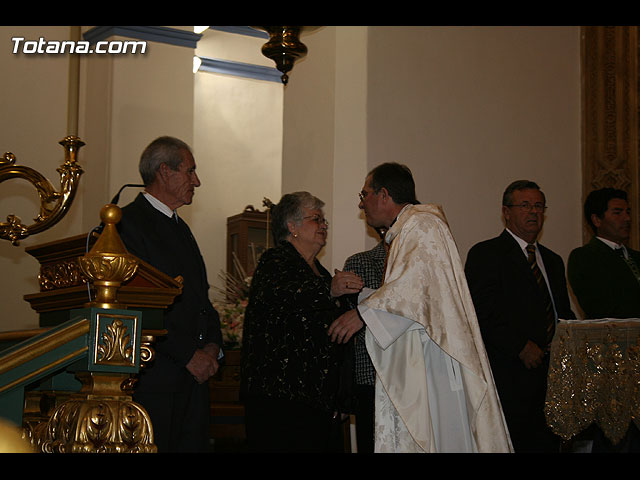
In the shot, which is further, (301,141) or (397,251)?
(301,141)

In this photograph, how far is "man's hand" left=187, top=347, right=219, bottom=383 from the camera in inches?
140

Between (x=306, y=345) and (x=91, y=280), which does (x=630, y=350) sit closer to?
(x=306, y=345)

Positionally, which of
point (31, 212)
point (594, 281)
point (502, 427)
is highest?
point (31, 212)

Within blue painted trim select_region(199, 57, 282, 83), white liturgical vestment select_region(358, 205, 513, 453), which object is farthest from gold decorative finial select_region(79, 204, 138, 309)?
blue painted trim select_region(199, 57, 282, 83)

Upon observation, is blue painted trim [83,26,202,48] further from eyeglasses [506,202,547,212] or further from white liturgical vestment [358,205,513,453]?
white liturgical vestment [358,205,513,453]

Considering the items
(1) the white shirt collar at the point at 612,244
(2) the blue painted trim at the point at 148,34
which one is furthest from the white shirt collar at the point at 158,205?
(2) the blue painted trim at the point at 148,34

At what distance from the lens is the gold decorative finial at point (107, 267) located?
Answer: 2.19m

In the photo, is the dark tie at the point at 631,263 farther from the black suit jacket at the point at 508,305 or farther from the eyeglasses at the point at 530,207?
the eyeglasses at the point at 530,207

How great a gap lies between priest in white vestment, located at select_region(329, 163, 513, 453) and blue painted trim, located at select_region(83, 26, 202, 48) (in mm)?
5285

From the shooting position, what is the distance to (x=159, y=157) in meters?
3.90

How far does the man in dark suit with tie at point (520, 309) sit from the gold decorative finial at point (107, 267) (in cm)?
288

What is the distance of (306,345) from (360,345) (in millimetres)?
458

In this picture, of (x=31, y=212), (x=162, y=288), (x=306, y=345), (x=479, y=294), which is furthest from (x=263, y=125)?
(x=162, y=288)

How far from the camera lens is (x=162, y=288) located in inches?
102
